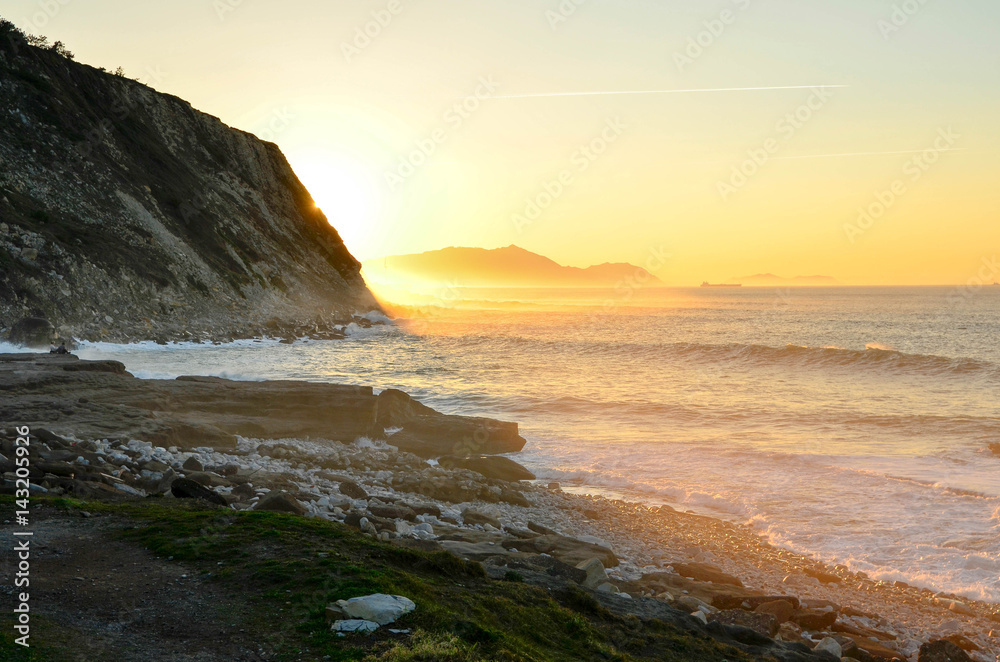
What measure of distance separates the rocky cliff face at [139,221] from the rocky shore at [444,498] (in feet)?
70.9

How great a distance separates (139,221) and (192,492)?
4525 centimetres

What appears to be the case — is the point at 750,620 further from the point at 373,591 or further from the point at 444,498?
the point at 444,498

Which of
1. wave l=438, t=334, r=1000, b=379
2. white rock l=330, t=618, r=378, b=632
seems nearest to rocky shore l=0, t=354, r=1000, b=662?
white rock l=330, t=618, r=378, b=632

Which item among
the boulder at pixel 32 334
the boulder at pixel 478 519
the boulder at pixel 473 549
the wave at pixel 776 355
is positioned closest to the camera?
the boulder at pixel 473 549

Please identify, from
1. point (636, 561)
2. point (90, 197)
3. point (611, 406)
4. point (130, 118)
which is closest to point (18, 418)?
point (636, 561)

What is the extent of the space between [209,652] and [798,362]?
41958 millimetres

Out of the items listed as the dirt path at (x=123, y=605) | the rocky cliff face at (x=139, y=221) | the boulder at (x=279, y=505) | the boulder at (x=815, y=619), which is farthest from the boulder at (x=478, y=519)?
the rocky cliff face at (x=139, y=221)

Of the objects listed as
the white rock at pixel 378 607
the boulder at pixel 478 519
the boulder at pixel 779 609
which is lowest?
the boulder at pixel 779 609

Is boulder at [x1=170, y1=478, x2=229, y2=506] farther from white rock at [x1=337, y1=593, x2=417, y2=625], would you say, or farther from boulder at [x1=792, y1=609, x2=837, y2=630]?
boulder at [x1=792, y1=609, x2=837, y2=630]

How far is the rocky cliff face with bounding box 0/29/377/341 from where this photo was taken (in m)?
37.8

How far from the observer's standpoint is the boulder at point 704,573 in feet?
32.3

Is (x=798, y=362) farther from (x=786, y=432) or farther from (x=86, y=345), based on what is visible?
(x=86, y=345)

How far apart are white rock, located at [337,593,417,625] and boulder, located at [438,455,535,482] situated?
394 inches

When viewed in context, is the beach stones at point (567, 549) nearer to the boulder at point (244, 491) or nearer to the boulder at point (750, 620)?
the boulder at point (750, 620)
